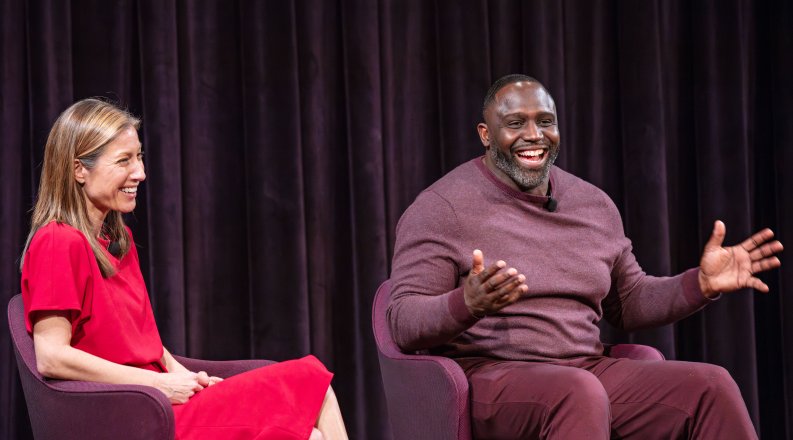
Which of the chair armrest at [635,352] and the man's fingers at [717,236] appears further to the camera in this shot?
the chair armrest at [635,352]

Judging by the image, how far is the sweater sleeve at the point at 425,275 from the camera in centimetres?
244

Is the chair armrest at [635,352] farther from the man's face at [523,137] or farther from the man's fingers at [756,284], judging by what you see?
the man's face at [523,137]

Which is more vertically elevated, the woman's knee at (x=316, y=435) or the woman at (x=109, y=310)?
the woman at (x=109, y=310)

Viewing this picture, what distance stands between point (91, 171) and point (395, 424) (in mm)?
1104

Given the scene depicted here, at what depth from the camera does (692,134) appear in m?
4.02

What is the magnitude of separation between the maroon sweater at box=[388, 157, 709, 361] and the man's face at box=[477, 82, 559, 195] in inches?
1.9

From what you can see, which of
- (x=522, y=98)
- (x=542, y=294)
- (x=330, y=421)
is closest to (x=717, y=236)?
(x=542, y=294)

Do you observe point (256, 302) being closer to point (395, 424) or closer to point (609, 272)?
point (395, 424)

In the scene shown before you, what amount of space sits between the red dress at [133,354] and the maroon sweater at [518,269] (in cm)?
38

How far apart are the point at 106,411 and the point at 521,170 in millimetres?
1364

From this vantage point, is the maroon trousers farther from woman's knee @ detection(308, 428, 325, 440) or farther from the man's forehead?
the man's forehead

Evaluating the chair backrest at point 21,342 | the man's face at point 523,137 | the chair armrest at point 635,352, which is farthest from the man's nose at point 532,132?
the chair backrest at point 21,342

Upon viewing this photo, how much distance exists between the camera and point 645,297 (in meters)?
2.84

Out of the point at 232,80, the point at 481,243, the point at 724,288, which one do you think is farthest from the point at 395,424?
the point at 232,80
